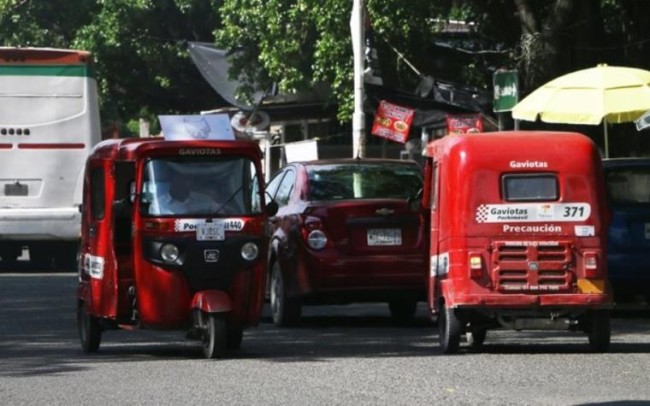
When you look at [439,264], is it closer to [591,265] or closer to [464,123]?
[591,265]

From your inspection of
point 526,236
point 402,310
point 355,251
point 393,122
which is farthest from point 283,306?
point 393,122

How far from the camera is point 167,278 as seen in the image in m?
15.1

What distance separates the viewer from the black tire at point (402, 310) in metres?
19.3

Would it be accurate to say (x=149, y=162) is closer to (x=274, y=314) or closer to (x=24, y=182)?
(x=274, y=314)

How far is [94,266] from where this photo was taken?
→ 52.0 feet

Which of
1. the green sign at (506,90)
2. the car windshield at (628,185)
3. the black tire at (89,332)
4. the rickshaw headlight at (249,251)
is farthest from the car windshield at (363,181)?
the green sign at (506,90)

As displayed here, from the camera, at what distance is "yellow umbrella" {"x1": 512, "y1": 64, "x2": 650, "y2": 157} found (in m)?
20.9

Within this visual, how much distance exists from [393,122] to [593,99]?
8.60 m

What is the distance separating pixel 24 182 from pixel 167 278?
13365mm

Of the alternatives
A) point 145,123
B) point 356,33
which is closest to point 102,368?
point 356,33

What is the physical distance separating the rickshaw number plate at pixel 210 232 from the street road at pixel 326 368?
104 centimetres

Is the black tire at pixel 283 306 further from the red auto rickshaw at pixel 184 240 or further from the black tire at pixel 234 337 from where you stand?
the red auto rickshaw at pixel 184 240

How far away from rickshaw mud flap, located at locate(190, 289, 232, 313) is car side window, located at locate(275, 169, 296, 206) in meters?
4.09

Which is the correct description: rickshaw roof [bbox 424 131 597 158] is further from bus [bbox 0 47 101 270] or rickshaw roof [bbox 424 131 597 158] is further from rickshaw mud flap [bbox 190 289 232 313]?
bus [bbox 0 47 101 270]
